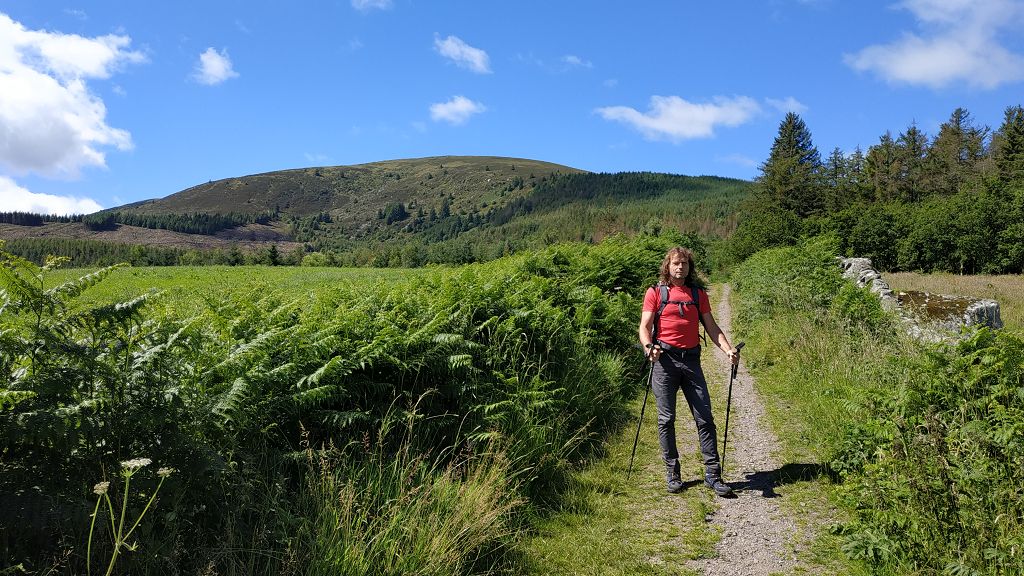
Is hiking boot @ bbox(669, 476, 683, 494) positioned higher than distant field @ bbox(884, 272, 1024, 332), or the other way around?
distant field @ bbox(884, 272, 1024, 332)

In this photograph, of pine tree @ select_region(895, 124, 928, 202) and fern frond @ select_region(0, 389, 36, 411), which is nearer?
fern frond @ select_region(0, 389, 36, 411)

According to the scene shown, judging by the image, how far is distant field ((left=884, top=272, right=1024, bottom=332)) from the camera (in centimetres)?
2001

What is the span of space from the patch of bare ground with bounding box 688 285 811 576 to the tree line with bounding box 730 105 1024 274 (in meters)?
37.4

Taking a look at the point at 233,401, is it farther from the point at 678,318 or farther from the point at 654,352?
the point at 678,318

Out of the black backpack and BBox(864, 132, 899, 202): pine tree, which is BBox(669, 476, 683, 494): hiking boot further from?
BBox(864, 132, 899, 202): pine tree

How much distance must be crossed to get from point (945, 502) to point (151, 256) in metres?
112

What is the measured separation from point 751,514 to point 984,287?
3094 cm

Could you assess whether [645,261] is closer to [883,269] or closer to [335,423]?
[335,423]

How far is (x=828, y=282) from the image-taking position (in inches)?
541

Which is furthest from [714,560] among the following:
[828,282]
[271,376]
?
[828,282]

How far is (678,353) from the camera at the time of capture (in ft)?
19.4

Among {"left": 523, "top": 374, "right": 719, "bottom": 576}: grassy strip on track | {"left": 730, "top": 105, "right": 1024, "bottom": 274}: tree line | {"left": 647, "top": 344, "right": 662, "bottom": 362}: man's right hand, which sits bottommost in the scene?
{"left": 523, "top": 374, "right": 719, "bottom": 576}: grassy strip on track

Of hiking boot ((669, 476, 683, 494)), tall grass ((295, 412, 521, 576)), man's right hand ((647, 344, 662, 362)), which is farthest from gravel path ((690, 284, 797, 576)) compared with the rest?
tall grass ((295, 412, 521, 576))

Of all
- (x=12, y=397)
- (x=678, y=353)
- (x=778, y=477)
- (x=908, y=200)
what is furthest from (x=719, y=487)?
(x=908, y=200)
